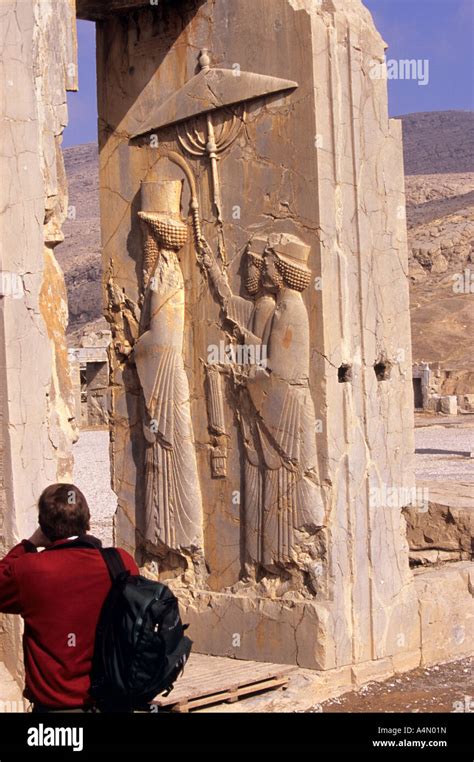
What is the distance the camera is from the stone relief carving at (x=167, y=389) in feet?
28.6

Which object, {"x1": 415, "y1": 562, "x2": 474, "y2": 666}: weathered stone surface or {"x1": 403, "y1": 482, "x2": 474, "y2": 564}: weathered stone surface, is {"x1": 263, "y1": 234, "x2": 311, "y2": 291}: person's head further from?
{"x1": 403, "y1": 482, "x2": 474, "y2": 564}: weathered stone surface

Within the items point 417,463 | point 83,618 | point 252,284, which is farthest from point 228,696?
point 417,463

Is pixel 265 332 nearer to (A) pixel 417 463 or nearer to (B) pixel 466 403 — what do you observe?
(A) pixel 417 463

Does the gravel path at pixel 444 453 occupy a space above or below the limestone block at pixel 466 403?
below

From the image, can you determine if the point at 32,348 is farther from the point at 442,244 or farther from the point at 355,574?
the point at 442,244

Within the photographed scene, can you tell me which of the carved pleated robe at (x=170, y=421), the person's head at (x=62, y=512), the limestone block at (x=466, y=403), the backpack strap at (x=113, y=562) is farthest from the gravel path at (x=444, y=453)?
the person's head at (x=62, y=512)

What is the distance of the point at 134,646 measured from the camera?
13.9 feet

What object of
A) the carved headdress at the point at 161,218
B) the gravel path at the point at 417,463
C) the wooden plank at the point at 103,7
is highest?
the wooden plank at the point at 103,7

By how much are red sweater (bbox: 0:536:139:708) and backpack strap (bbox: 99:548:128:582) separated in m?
0.02

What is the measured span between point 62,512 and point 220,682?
3.72 metres

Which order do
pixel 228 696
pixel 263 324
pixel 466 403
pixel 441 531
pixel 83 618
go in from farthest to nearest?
pixel 466 403
pixel 441 531
pixel 263 324
pixel 228 696
pixel 83 618

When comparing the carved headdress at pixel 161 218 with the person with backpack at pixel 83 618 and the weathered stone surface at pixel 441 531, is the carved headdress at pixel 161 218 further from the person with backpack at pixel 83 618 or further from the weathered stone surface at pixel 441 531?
the person with backpack at pixel 83 618

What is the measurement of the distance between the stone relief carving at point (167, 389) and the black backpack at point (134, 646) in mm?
4365

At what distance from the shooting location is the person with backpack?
4250 mm
